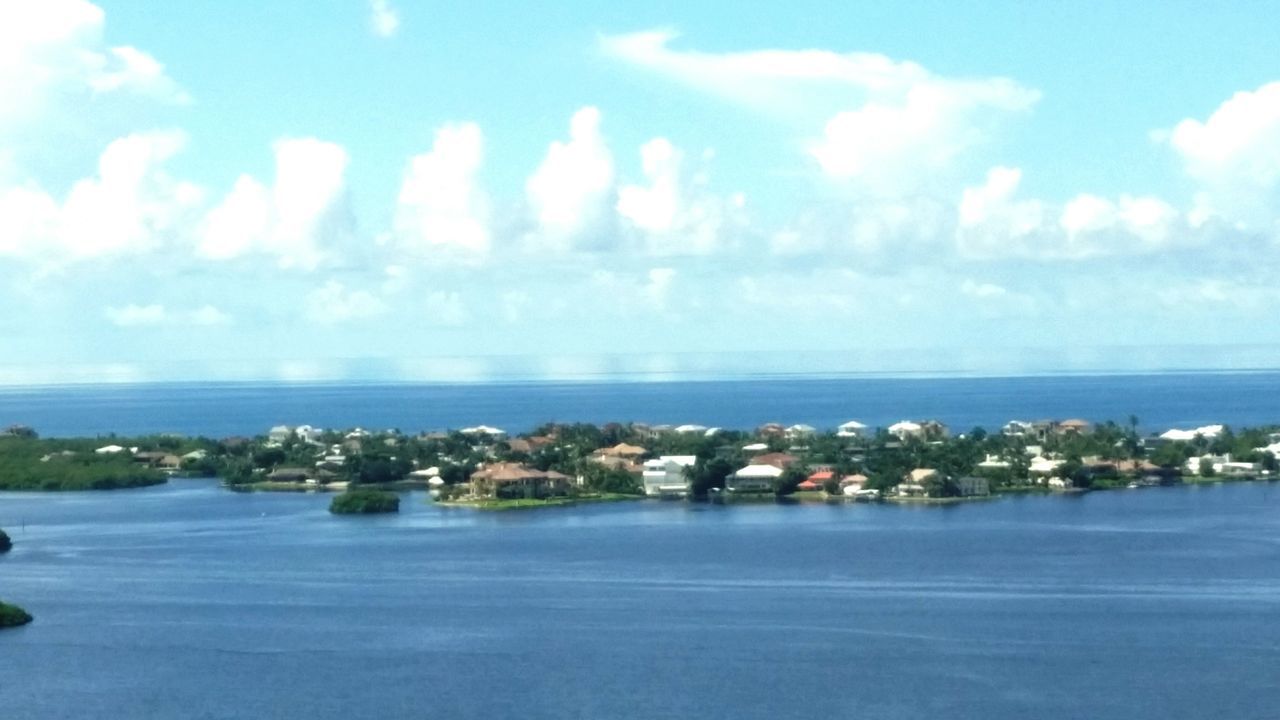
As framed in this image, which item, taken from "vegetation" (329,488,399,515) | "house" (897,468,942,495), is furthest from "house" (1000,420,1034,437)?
"vegetation" (329,488,399,515)

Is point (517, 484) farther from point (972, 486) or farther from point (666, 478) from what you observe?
point (972, 486)

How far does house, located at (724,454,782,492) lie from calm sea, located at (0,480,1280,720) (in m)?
7.68

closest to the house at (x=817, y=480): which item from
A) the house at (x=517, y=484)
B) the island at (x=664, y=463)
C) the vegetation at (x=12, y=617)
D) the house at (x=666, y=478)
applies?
the island at (x=664, y=463)

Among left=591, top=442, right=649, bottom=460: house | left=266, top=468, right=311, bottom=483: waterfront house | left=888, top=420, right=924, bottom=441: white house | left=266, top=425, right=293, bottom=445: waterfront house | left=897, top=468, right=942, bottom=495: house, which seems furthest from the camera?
left=266, top=425, right=293, bottom=445: waterfront house

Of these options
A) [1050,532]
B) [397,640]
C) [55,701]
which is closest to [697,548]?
[1050,532]

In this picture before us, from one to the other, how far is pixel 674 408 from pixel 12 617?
99.1 meters

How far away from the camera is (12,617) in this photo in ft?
→ 103

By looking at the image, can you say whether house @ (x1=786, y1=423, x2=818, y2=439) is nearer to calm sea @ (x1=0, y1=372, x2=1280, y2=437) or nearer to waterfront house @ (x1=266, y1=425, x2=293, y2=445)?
waterfront house @ (x1=266, y1=425, x2=293, y2=445)

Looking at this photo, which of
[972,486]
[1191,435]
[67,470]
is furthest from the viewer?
[1191,435]

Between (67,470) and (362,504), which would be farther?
(67,470)

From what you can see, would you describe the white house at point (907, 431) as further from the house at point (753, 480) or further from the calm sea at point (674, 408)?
the calm sea at point (674, 408)

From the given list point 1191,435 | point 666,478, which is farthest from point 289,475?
point 1191,435

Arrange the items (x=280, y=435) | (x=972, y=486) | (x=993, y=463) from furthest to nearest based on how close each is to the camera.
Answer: (x=280, y=435), (x=993, y=463), (x=972, y=486)

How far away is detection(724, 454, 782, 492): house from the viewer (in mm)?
57219
